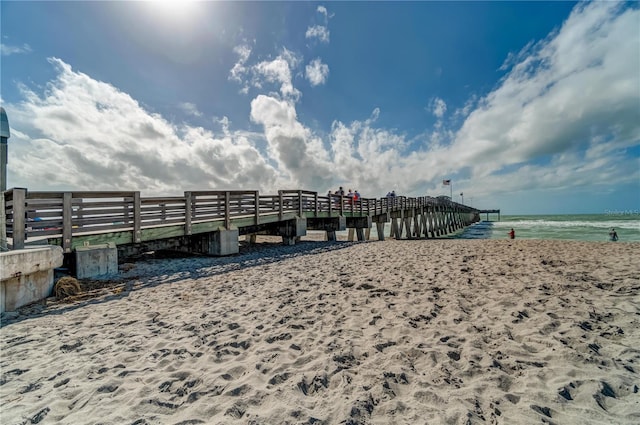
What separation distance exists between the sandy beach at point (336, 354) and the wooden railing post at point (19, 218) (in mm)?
2061

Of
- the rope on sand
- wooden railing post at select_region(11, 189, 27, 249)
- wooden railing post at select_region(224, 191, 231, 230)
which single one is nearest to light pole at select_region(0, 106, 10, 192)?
wooden railing post at select_region(11, 189, 27, 249)

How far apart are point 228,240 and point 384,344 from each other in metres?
8.54

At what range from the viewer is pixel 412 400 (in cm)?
234

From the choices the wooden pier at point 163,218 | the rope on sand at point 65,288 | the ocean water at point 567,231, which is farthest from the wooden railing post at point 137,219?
the ocean water at point 567,231

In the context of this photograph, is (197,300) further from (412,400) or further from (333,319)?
(412,400)

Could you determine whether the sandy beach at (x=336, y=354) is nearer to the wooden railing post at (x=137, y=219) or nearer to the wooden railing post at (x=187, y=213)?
the wooden railing post at (x=137, y=219)

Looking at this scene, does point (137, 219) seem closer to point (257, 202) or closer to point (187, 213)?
point (187, 213)

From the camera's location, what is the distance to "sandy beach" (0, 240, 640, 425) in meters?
2.24

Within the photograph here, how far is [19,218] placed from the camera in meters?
5.78

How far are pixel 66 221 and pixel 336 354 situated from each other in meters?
7.79

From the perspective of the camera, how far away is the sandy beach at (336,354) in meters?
2.24

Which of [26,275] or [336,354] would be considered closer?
[336,354]

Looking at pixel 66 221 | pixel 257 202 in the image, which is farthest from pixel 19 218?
pixel 257 202

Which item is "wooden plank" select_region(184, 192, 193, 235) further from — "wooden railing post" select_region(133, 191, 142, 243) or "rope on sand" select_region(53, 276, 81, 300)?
"rope on sand" select_region(53, 276, 81, 300)
